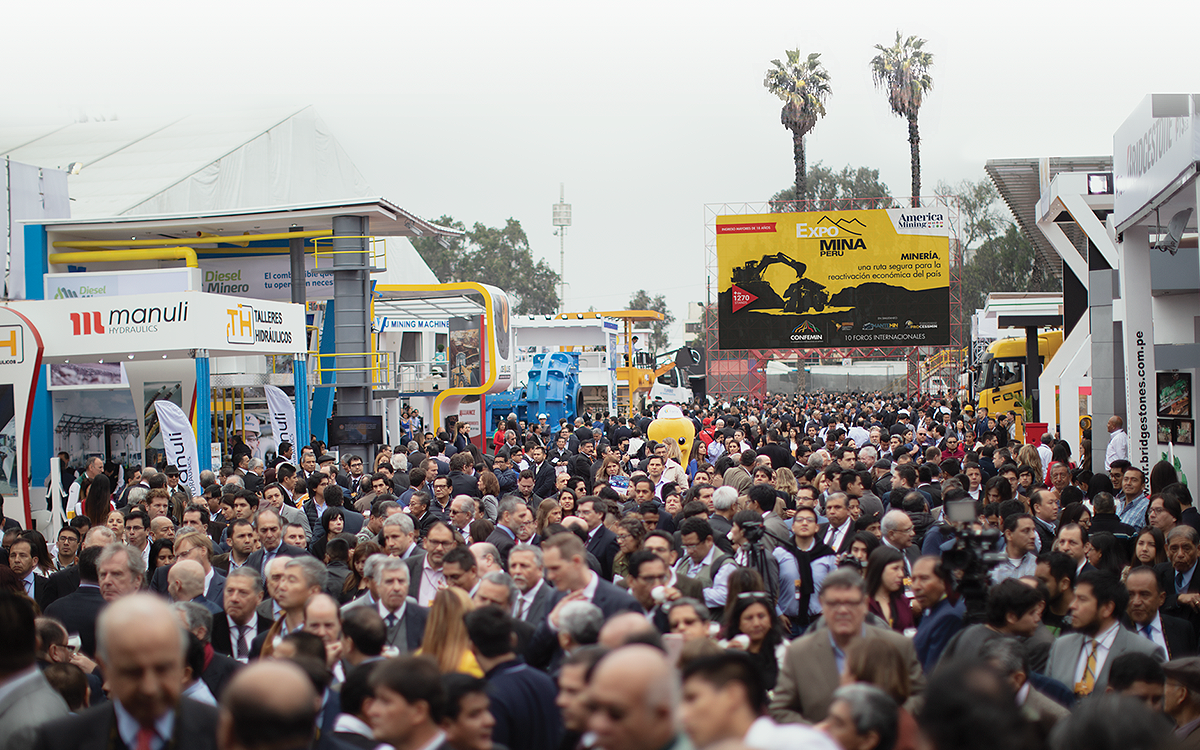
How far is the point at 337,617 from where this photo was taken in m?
4.95

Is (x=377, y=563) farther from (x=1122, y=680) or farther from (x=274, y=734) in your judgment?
(x=1122, y=680)

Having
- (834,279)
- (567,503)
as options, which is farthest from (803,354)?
(567,503)

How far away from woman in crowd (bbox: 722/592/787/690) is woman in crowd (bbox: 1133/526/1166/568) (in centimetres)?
318

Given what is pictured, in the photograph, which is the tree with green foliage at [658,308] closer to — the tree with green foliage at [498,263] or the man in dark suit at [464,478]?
the tree with green foliage at [498,263]

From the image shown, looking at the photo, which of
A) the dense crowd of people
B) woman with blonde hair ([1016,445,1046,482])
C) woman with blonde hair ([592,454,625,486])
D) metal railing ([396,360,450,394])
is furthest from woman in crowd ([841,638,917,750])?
metal railing ([396,360,450,394])

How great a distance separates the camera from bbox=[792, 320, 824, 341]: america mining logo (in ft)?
99.0

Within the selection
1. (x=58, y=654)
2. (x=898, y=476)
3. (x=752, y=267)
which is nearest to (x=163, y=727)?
(x=58, y=654)

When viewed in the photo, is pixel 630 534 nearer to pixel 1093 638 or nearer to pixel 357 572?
pixel 357 572

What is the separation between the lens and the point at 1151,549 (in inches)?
273

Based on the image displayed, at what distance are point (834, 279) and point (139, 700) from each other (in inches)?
1120

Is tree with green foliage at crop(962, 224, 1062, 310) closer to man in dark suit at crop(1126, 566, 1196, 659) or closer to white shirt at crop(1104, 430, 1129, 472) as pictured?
white shirt at crop(1104, 430, 1129, 472)

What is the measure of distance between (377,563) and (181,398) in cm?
1365

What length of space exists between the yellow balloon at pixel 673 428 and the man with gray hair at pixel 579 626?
9.89 metres

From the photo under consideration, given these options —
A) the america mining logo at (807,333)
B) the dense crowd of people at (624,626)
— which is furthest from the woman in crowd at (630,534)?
the america mining logo at (807,333)
